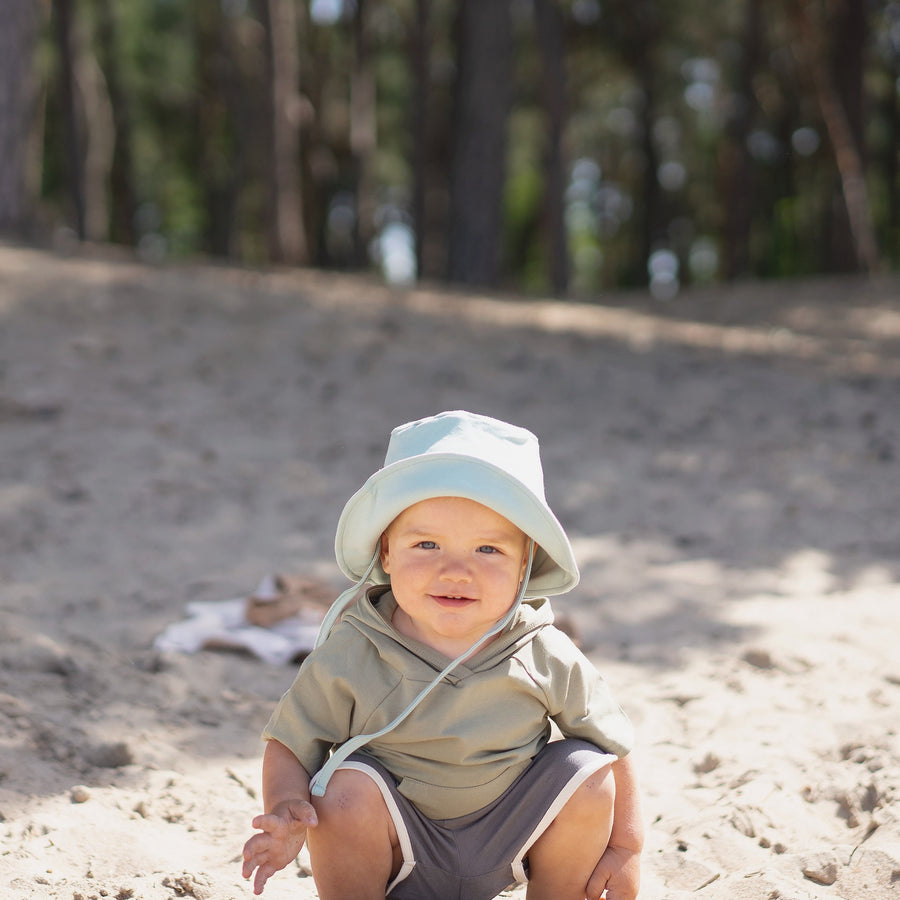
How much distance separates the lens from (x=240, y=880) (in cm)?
228

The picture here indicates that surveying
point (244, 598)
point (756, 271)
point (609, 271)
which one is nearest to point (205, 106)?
point (609, 271)

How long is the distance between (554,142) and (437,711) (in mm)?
11542

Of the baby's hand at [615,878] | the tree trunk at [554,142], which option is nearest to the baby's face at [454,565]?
the baby's hand at [615,878]

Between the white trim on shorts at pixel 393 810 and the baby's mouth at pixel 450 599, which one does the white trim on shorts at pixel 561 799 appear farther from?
the baby's mouth at pixel 450 599

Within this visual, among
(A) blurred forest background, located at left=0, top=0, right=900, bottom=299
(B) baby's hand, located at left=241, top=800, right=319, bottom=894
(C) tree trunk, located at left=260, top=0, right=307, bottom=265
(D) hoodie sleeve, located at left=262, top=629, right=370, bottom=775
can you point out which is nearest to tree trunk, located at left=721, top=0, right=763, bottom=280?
(A) blurred forest background, located at left=0, top=0, right=900, bottom=299

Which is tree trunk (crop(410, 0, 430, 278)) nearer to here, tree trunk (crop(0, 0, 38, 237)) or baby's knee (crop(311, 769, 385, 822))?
tree trunk (crop(0, 0, 38, 237))

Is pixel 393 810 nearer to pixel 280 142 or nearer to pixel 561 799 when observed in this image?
pixel 561 799

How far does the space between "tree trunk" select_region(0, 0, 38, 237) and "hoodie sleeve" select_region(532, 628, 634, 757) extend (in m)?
7.86

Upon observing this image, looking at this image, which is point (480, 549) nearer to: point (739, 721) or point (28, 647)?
point (739, 721)

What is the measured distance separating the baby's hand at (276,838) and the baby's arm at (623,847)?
0.56 m

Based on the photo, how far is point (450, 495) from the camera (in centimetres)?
193

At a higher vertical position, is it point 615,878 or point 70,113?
point 70,113

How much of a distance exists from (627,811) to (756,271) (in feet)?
72.7

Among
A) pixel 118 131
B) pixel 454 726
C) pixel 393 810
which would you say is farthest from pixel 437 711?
pixel 118 131
